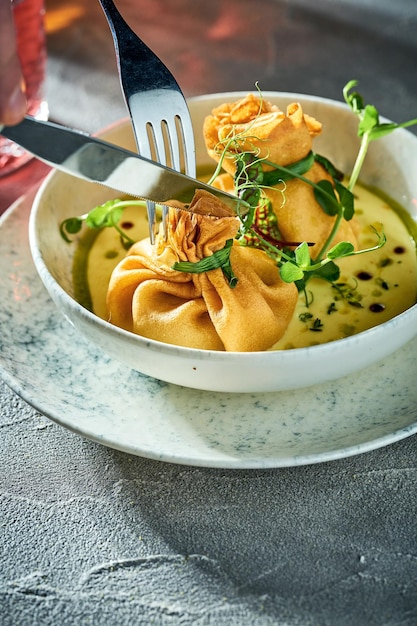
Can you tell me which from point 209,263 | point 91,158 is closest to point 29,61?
point 209,263

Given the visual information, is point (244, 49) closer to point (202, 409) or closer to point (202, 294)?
point (202, 294)

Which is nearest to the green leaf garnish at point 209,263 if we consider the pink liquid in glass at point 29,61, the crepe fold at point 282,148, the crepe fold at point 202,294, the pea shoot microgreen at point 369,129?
the crepe fold at point 202,294

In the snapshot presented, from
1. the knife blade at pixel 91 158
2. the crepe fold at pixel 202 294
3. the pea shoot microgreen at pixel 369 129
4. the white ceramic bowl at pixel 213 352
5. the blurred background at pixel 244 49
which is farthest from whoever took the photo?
the blurred background at pixel 244 49

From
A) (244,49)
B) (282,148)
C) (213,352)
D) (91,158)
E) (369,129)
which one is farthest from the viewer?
(244,49)

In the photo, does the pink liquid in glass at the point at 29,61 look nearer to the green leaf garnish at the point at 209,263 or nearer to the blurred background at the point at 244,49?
the blurred background at the point at 244,49

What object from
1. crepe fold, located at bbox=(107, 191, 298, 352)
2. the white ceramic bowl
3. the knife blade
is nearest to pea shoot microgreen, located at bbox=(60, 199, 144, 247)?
the white ceramic bowl

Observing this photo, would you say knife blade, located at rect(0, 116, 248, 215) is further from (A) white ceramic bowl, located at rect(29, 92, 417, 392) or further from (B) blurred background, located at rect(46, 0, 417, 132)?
(B) blurred background, located at rect(46, 0, 417, 132)

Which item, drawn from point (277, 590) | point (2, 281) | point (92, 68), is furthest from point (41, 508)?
point (92, 68)

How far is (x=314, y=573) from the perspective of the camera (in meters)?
0.91

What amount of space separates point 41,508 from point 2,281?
0.42m

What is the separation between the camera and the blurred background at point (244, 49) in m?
1.90

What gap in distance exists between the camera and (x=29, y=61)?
1724 mm

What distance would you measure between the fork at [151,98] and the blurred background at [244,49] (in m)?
0.57

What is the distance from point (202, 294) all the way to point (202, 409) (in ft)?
0.53
